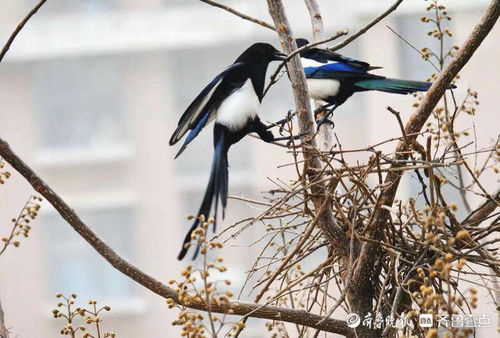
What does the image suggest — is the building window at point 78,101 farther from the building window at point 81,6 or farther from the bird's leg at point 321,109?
the bird's leg at point 321,109

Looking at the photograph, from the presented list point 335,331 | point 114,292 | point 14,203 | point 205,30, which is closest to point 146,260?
point 114,292

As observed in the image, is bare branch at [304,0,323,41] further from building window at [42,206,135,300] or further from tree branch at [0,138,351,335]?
building window at [42,206,135,300]

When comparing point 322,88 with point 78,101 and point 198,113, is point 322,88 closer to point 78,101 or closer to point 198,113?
point 198,113

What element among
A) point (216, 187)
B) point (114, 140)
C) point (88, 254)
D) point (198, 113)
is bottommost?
point (216, 187)

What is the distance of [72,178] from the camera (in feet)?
18.3

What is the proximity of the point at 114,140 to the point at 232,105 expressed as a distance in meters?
4.75

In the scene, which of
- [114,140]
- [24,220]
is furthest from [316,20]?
[114,140]

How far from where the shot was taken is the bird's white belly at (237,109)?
1.02m

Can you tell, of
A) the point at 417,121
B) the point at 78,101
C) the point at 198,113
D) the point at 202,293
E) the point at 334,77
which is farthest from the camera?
the point at 78,101

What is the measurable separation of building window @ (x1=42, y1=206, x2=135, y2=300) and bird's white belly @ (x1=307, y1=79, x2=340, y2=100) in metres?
4.15

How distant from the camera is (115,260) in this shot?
2.92ft

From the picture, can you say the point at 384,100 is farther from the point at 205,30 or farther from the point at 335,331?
the point at 335,331

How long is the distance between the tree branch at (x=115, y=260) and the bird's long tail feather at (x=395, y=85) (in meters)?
0.39

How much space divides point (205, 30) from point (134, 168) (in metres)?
0.97
